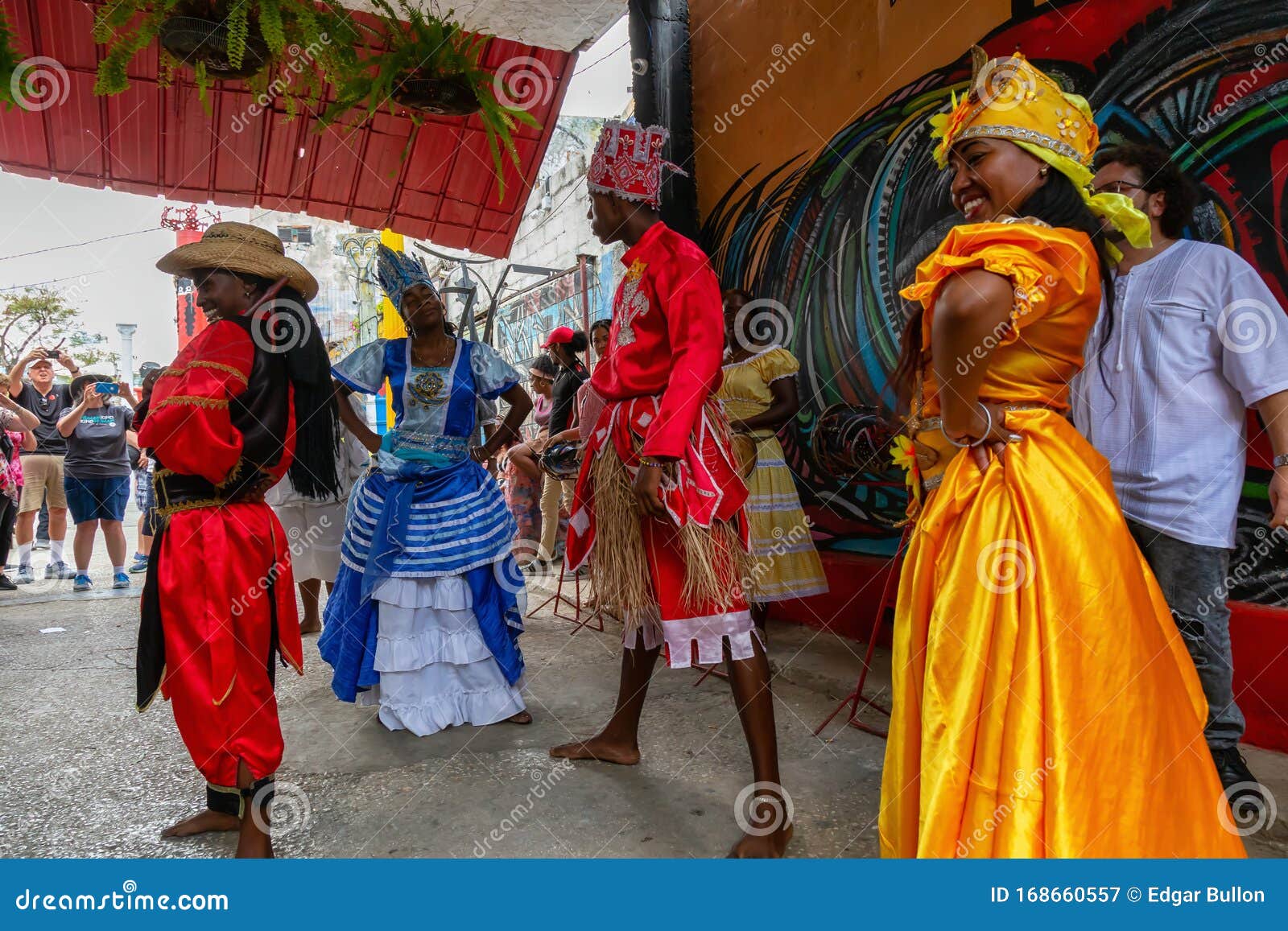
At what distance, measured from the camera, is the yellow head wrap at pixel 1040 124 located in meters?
1.69

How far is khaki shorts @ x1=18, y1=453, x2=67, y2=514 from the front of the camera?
24.4 feet

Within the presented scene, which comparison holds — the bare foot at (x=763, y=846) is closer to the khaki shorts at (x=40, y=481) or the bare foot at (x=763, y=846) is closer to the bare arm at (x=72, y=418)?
the bare arm at (x=72, y=418)

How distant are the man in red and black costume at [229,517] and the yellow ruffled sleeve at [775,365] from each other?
2.42m

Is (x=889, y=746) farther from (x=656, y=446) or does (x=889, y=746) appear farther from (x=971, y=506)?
(x=656, y=446)

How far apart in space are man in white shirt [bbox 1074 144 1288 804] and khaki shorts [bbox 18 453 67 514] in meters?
8.75

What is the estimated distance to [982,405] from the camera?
5.63ft

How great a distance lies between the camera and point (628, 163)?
105 inches

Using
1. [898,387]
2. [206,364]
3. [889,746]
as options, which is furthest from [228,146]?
[889,746]

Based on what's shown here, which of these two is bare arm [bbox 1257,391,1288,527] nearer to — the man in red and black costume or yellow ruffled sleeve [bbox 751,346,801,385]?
yellow ruffled sleeve [bbox 751,346,801,385]

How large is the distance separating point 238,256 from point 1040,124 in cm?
218

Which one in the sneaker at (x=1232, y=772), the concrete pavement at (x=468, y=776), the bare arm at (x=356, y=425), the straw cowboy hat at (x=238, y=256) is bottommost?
the concrete pavement at (x=468, y=776)

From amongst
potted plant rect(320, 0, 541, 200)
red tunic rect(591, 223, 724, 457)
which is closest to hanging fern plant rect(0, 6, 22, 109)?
potted plant rect(320, 0, 541, 200)

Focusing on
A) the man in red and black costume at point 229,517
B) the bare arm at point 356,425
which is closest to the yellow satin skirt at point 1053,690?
the man in red and black costume at point 229,517

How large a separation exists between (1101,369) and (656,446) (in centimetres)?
141
